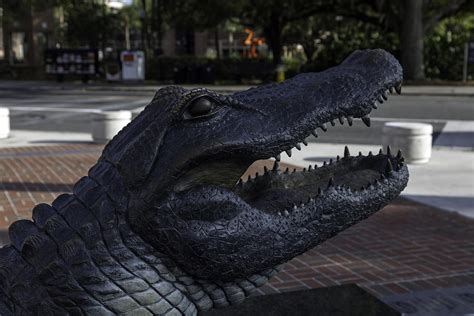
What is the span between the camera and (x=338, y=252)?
5359 mm

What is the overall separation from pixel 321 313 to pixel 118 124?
8.27 meters

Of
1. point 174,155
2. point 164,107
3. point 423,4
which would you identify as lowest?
point 174,155

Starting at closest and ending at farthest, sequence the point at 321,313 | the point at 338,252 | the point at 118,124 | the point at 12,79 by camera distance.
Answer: the point at 321,313 → the point at 338,252 → the point at 118,124 → the point at 12,79

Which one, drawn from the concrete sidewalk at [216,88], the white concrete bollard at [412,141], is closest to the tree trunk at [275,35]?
the concrete sidewalk at [216,88]

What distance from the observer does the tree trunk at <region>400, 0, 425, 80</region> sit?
85.8 feet

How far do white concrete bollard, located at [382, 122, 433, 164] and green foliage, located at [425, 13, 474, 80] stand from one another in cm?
2165

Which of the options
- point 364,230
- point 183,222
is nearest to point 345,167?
point 183,222

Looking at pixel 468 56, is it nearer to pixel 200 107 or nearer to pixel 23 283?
pixel 200 107

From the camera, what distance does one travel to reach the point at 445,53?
29.9 meters

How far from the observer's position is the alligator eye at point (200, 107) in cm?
218

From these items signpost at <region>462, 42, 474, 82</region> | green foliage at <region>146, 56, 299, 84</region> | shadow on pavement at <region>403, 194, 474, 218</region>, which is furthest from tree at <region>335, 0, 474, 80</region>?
shadow on pavement at <region>403, 194, 474, 218</region>

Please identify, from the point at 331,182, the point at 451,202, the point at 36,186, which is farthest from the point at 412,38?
the point at 331,182

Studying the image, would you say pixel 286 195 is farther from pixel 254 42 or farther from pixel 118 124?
pixel 254 42

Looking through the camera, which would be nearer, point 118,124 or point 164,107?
point 164,107
